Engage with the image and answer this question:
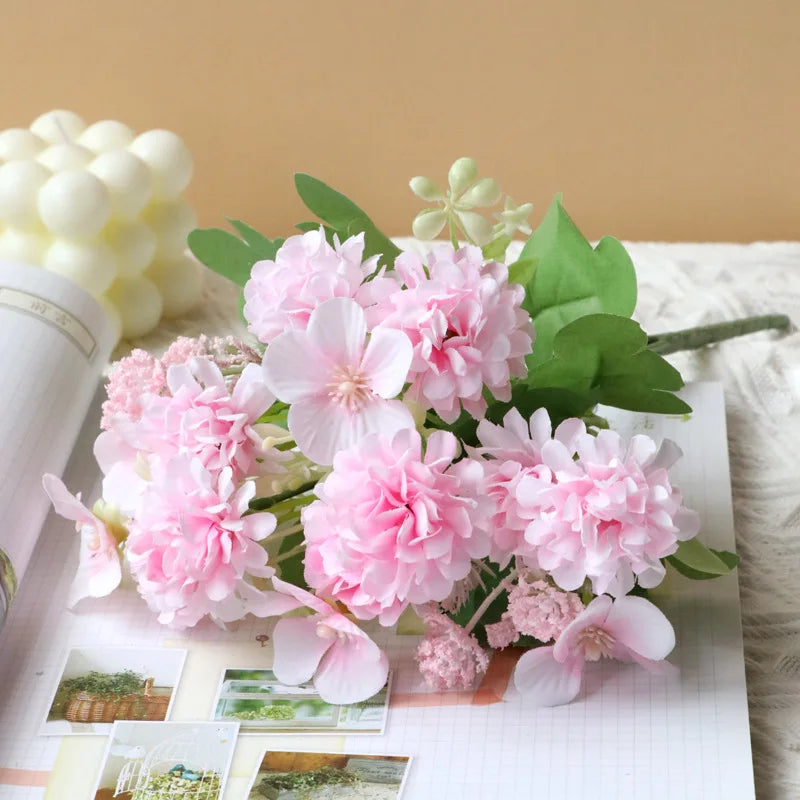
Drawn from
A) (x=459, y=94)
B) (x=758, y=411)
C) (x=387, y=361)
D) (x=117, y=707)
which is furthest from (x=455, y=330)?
(x=459, y=94)

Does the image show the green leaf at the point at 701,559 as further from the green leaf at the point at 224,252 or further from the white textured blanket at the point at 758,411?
the green leaf at the point at 224,252

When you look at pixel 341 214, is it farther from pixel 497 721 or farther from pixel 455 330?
pixel 497 721

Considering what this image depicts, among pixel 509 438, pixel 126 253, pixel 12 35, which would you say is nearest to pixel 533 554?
pixel 509 438

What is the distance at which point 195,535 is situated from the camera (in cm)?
52

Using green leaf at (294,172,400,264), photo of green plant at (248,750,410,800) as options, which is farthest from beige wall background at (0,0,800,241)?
photo of green plant at (248,750,410,800)

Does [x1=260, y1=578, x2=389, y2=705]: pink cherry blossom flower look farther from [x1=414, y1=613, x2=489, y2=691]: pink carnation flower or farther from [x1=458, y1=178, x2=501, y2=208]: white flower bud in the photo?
[x1=458, y1=178, x2=501, y2=208]: white flower bud

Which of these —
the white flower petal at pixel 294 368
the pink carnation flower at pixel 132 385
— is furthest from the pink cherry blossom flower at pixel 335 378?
the pink carnation flower at pixel 132 385

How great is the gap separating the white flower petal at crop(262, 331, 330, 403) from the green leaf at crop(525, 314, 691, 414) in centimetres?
11

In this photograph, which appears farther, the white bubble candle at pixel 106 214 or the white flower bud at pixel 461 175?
the white bubble candle at pixel 106 214

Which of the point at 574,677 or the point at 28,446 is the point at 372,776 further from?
the point at 28,446

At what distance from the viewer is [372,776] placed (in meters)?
0.54

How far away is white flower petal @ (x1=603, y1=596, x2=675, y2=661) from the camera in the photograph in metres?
0.54

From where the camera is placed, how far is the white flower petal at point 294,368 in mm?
503

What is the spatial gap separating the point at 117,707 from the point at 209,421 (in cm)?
15
